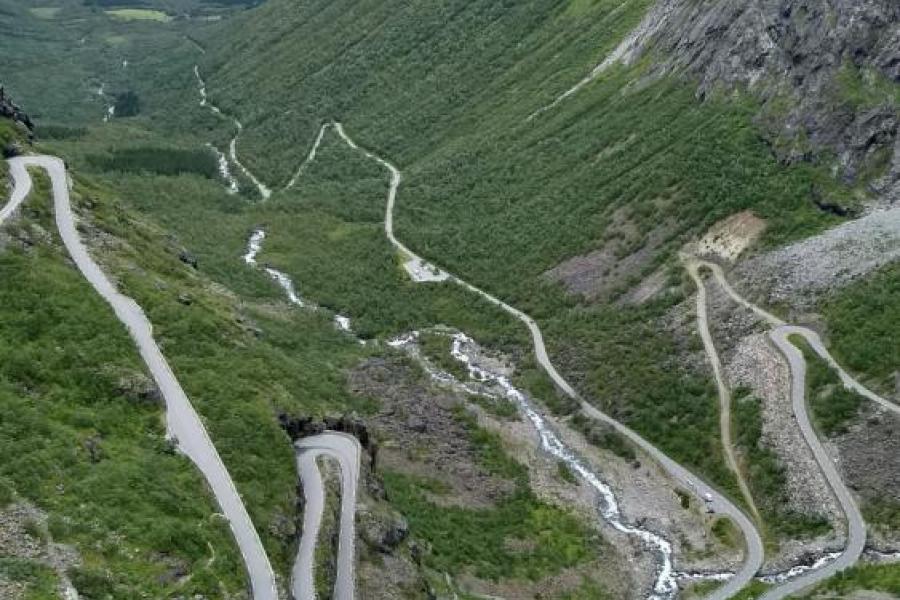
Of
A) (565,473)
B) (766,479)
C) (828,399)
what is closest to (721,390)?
(828,399)

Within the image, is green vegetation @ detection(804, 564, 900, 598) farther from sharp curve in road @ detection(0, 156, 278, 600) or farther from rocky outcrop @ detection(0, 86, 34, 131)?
rocky outcrop @ detection(0, 86, 34, 131)

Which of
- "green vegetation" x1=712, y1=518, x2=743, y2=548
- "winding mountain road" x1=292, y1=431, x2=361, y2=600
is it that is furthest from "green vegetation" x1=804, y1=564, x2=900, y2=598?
"winding mountain road" x1=292, y1=431, x2=361, y2=600

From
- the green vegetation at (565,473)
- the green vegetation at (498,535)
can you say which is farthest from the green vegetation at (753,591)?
the green vegetation at (565,473)

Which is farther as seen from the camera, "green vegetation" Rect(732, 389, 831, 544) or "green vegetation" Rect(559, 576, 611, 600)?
"green vegetation" Rect(732, 389, 831, 544)

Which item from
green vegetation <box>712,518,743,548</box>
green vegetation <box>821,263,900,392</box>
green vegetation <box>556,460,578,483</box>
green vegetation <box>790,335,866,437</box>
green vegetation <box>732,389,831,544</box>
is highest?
green vegetation <box>821,263,900,392</box>

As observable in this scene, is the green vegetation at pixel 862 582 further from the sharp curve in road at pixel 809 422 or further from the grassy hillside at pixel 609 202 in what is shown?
the grassy hillside at pixel 609 202

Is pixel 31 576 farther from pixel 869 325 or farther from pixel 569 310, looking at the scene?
pixel 569 310
